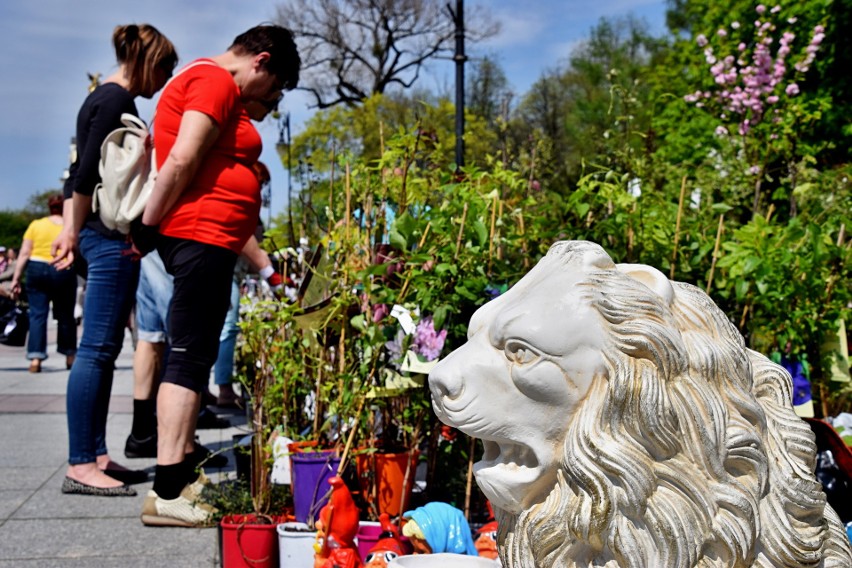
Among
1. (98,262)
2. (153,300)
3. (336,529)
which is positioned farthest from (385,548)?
(153,300)

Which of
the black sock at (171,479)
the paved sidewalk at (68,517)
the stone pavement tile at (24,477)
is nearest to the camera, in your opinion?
the paved sidewalk at (68,517)

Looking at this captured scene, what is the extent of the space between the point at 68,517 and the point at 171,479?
67 cm

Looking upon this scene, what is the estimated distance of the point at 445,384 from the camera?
1.52 metres

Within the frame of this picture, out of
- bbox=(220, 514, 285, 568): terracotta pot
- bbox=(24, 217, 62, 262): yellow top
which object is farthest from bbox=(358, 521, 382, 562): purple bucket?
bbox=(24, 217, 62, 262): yellow top

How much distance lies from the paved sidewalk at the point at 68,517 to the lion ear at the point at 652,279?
8.05 feet

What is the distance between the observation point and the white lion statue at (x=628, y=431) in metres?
1.39

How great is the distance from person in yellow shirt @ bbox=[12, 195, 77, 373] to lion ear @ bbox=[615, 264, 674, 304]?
28.2ft

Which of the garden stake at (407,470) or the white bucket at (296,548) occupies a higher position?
the garden stake at (407,470)

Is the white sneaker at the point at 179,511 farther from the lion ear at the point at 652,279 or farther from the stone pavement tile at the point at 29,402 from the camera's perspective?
the stone pavement tile at the point at 29,402

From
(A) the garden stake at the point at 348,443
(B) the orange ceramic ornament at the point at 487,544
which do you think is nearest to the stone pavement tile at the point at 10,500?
(A) the garden stake at the point at 348,443

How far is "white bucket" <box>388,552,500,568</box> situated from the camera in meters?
1.90

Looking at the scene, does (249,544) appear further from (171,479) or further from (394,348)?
(394,348)

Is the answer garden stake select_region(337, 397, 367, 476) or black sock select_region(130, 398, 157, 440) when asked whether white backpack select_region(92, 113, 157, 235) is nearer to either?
black sock select_region(130, 398, 157, 440)

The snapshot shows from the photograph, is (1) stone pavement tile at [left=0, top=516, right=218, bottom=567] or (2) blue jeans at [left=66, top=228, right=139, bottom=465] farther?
(2) blue jeans at [left=66, top=228, right=139, bottom=465]
